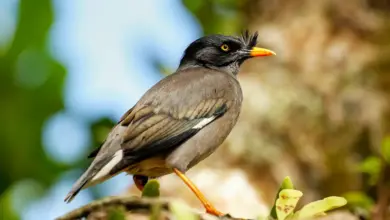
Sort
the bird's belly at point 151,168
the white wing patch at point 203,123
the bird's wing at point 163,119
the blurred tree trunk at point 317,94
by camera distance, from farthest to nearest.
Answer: the blurred tree trunk at point 317,94 < the white wing patch at point 203,123 < the bird's belly at point 151,168 < the bird's wing at point 163,119

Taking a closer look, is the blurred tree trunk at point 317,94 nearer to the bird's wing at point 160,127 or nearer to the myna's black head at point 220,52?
the myna's black head at point 220,52

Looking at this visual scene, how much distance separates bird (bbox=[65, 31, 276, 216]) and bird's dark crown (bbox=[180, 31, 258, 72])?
26cm

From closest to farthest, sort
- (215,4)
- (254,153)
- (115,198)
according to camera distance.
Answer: (115,198)
(254,153)
(215,4)

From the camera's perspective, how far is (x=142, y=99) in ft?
17.7

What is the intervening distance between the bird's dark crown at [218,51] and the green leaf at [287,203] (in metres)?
2.68

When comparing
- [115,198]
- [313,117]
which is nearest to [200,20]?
[313,117]

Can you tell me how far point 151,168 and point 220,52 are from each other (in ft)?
4.77

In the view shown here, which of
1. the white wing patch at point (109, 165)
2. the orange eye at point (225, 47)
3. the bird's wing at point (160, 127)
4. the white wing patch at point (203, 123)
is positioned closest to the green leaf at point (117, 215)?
the white wing patch at point (109, 165)

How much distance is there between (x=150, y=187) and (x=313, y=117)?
5879 mm

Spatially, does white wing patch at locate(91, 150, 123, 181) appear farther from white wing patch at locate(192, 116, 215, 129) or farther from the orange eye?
the orange eye

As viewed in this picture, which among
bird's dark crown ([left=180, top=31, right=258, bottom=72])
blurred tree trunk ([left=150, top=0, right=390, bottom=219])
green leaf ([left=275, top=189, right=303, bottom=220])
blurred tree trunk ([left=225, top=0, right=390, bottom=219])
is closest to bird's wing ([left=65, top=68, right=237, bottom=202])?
bird's dark crown ([left=180, top=31, right=258, bottom=72])

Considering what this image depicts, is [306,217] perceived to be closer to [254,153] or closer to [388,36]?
[254,153]

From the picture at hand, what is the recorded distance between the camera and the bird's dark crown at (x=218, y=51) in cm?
627

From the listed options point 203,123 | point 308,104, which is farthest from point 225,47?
point 308,104
